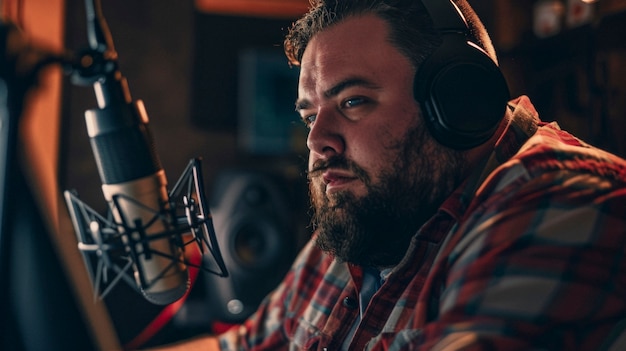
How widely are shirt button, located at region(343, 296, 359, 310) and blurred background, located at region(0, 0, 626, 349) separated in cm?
64

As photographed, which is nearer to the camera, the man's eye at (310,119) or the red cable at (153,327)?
the man's eye at (310,119)

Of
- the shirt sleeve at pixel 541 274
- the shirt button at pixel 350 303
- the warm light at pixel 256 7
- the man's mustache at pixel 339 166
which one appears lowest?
the shirt button at pixel 350 303

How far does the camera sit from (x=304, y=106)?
3.11 ft

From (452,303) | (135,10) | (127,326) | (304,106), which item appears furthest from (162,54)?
(452,303)

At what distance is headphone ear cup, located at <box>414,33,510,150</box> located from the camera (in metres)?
0.75

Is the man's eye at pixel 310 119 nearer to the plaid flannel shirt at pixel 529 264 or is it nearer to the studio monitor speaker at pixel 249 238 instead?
the plaid flannel shirt at pixel 529 264

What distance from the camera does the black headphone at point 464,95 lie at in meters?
0.75

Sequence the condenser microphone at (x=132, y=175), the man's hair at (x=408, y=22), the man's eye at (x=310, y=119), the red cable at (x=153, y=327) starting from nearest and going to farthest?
1. the condenser microphone at (x=132, y=175)
2. the man's hair at (x=408, y=22)
3. the man's eye at (x=310, y=119)
4. the red cable at (x=153, y=327)

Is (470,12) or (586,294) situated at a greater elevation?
(470,12)

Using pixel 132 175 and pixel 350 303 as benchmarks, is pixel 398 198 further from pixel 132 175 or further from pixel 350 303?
pixel 132 175

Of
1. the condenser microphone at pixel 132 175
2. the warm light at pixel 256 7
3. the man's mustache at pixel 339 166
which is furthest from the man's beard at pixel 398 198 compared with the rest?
the warm light at pixel 256 7

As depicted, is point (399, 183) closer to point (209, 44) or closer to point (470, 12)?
point (470, 12)

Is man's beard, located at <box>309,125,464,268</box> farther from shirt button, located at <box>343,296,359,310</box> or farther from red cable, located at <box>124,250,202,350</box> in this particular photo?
red cable, located at <box>124,250,202,350</box>

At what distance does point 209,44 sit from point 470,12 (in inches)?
65.1
